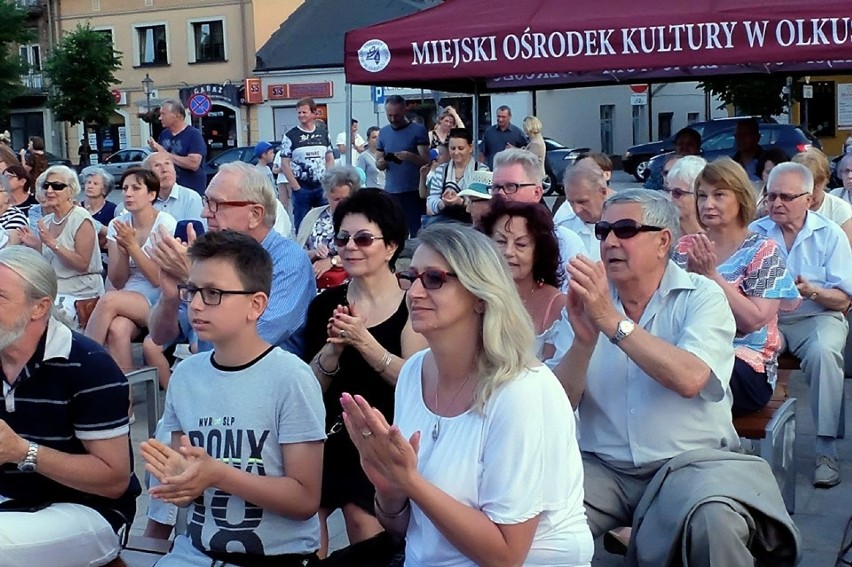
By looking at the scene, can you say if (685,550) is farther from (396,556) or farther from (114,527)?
(114,527)

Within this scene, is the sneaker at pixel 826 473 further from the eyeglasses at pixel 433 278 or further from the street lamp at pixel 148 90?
the street lamp at pixel 148 90

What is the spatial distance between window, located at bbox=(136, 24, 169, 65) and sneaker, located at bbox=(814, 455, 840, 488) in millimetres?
39871

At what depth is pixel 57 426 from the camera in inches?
125

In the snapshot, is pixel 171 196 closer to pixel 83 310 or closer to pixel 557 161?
pixel 83 310

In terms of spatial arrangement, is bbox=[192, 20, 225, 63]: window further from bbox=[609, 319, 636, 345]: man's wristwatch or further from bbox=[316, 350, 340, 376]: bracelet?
bbox=[609, 319, 636, 345]: man's wristwatch

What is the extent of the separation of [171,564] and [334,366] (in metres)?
0.92

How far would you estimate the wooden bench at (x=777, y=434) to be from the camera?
12.9ft

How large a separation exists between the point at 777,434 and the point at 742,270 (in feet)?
2.70

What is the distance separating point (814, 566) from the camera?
4.24 m

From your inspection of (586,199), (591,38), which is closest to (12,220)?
(586,199)

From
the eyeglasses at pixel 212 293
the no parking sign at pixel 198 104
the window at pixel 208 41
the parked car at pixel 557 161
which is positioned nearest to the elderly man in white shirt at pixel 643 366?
the eyeglasses at pixel 212 293

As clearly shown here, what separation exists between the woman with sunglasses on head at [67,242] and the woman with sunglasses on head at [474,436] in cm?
443

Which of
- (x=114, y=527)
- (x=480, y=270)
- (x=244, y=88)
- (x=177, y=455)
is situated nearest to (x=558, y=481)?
(x=480, y=270)

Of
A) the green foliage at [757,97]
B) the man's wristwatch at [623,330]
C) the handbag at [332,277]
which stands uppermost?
the green foliage at [757,97]
